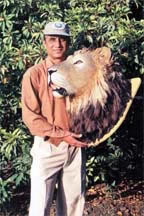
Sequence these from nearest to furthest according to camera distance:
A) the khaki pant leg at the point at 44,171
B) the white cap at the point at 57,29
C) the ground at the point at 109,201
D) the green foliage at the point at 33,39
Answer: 1. the white cap at the point at 57,29
2. the khaki pant leg at the point at 44,171
3. the green foliage at the point at 33,39
4. the ground at the point at 109,201

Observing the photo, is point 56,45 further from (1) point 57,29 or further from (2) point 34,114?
(2) point 34,114

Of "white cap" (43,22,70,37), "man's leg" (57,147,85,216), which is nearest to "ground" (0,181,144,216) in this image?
"man's leg" (57,147,85,216)

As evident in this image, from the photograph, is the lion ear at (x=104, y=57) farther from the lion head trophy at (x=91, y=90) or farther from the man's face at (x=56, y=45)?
the man's face at (x=56, y=45)

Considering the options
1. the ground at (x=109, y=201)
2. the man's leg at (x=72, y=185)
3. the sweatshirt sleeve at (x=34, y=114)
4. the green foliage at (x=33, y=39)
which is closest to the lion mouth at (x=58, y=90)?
the sweatshirt sleeve at (x=34, y=114)

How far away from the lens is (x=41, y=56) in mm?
4992

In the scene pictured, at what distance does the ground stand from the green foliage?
44cm

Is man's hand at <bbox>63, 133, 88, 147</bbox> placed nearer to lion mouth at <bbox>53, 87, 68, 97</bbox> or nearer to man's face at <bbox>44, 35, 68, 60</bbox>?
lion mouth at <bbox>53, 87, 68, 97</bbox>

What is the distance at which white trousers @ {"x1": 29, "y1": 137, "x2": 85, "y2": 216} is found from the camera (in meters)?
4.06

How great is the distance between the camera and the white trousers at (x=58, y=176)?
4.06m

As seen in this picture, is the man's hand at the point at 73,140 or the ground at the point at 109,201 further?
the ground at the point at 109,201

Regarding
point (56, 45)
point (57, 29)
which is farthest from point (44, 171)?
point (57, 29)

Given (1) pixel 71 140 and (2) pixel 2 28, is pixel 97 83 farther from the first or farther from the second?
(2) pixel 2 28

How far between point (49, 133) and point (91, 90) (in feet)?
1.31

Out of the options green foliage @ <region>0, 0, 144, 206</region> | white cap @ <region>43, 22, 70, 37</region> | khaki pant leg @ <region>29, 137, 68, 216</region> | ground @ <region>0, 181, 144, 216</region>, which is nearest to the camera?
white cap @ <region>43, 22, 70, 37</region>
